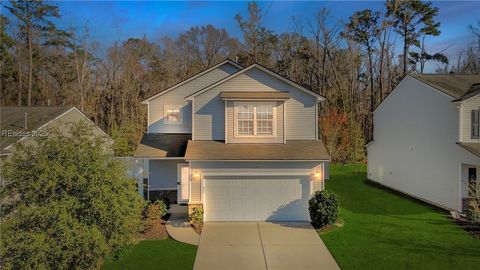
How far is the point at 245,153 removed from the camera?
1527 centimetres

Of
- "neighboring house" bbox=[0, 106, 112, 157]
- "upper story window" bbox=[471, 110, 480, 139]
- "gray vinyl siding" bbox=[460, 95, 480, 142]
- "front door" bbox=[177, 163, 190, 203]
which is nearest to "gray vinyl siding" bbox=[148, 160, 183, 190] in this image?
"front door" bbox=[177, 163, 190, 203]

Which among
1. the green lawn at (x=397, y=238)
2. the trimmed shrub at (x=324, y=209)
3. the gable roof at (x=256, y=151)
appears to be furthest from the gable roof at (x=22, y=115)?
the green lawn at (x=397, y=238)

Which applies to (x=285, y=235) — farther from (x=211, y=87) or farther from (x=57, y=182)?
(x=57, y=182)

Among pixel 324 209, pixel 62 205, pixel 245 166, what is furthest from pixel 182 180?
pixel 62 205

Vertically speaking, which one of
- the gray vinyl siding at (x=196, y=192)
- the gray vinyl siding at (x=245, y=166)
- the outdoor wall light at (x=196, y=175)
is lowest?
the gray vinyl siding at (x=196, y=192)

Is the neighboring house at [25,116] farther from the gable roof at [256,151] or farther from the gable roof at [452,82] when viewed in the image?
the gable roof at [452,82]

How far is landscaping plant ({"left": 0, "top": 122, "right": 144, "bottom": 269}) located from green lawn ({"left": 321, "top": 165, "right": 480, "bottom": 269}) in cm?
662

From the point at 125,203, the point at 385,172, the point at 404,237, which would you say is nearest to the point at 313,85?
the point at 385,172

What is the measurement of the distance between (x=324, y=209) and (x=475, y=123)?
7775 mm

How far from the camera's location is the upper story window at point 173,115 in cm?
1956

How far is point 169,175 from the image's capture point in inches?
728

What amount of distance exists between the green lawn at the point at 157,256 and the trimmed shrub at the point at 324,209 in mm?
4891

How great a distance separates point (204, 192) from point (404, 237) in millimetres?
7623

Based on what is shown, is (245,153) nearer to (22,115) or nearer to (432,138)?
(432,138)
